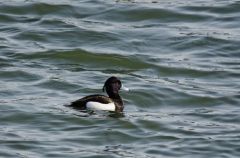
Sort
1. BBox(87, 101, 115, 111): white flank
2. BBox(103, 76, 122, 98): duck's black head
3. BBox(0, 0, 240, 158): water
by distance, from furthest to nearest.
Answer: BBox(103, 76, 122, 98): duck's black head, BBox(87, 101, 115, 111): white flank, BBox(0, 0, 240, 158): water

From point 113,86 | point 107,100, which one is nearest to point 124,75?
point 113,86

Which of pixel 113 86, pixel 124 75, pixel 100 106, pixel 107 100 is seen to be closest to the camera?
pixel 100 106

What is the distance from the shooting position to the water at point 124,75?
16531 mm

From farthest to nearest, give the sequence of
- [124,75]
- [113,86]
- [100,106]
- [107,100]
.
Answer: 1. [124,75]
2. [113,86]
3. [107,100]
4. [100,106]

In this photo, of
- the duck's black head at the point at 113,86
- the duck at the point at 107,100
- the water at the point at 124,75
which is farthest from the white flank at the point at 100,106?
the duck's black head at the point at 113,86

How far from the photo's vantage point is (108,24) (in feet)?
80.1

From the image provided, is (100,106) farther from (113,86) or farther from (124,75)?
(124,75)

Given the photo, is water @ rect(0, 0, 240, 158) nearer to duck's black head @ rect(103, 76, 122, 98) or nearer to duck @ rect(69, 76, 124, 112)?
duck @ rect(69, 76, 124, 112)

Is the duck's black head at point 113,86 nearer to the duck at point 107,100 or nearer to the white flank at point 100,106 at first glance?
the duck at point 107,100

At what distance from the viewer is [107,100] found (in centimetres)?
1878

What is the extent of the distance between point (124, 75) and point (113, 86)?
1.91 m

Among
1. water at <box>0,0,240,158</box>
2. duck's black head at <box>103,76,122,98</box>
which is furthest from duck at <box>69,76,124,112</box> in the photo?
water at <box>0,0,240,158</box>

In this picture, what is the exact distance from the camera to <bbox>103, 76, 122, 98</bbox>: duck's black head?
746 inches

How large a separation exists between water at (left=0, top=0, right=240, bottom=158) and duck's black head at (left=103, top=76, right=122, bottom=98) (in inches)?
14.7
